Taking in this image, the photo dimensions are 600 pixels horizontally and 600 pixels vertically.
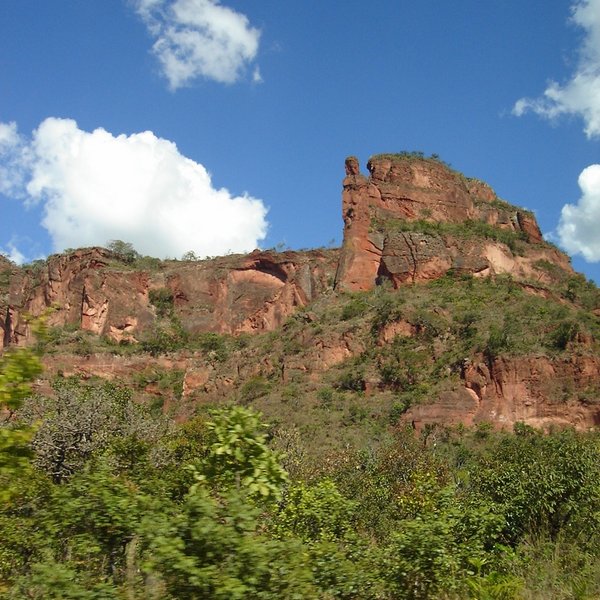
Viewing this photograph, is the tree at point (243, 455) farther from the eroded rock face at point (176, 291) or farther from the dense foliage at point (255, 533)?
the eroded rock face at point (176, 291)

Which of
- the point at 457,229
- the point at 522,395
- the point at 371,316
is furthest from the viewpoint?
the point at 457,229

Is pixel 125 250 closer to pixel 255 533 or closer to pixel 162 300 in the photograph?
pixel 162 300

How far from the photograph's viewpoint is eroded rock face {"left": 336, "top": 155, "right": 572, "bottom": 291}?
212 ft

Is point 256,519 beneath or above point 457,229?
beneath

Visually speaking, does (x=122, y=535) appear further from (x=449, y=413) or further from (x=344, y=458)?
(x=449, y=413)

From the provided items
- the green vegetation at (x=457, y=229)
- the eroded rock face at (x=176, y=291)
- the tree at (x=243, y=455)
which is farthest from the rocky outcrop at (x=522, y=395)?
the tree at (x=243, y=455)

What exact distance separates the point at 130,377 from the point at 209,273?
21.7 meters

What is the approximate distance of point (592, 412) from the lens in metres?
41.9

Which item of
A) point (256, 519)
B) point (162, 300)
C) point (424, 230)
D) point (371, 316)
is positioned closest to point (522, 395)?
point (371, 316)

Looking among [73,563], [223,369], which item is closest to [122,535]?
[73,563]

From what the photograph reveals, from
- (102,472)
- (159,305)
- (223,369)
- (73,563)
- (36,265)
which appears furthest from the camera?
(36,265)

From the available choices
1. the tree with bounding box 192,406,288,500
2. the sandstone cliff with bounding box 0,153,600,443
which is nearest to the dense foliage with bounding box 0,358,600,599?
the tree with bounding box 192,406,288,500

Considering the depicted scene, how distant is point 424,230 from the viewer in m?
67.5

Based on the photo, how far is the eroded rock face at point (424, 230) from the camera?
212 feet
